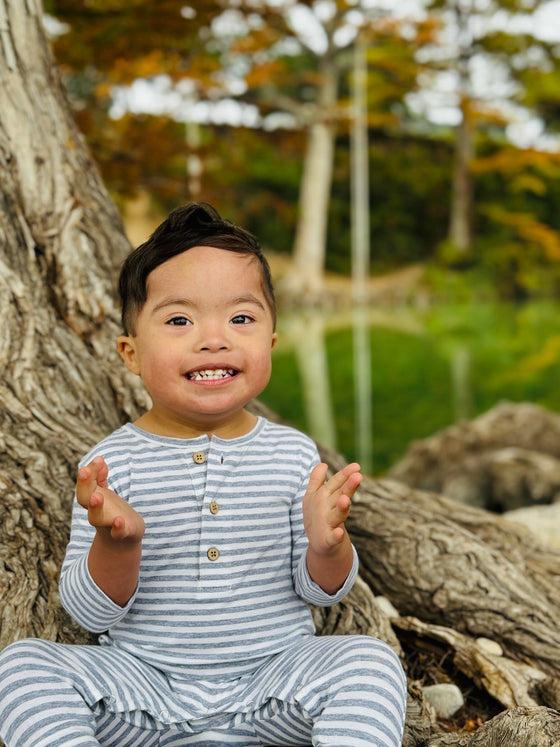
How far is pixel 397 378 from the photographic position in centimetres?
795

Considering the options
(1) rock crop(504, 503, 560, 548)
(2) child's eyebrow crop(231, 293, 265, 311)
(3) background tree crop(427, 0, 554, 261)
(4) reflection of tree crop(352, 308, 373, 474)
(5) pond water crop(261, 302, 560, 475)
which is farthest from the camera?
(3) background tree crop(427, 0, 554, 261)

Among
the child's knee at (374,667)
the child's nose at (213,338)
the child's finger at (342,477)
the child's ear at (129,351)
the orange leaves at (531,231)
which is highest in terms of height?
the child's nose at (213,338)

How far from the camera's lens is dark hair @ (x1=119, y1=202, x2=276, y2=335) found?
1459 mm

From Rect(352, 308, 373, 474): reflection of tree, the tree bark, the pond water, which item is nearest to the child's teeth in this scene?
the tree bark

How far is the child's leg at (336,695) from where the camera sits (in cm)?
120

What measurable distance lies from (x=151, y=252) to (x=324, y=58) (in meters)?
16.3

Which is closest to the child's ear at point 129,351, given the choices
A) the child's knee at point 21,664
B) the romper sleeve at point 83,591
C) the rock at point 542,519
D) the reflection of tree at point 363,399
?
the romper sleeve at point 83,591

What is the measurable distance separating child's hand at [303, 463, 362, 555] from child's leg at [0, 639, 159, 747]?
0.39 meters

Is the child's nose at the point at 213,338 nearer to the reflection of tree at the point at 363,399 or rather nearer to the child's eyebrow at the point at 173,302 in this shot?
the child's eyebrow at the point at 173,302

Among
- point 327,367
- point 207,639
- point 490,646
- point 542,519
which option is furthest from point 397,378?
point 207,639

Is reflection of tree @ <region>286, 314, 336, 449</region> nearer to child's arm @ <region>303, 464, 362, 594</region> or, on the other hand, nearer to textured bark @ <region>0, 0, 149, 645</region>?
textured bark @ <region>0, 0, 149, 645</region>

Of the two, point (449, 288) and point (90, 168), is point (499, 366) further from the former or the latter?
point (449, 288)

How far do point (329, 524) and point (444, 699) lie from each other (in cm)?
64

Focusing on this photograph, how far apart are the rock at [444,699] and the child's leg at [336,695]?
0.43 meters
